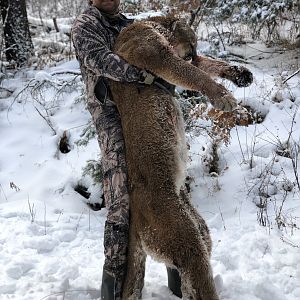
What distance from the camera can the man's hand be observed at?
273 centimetres

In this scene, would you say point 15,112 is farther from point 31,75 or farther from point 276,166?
point 276,166

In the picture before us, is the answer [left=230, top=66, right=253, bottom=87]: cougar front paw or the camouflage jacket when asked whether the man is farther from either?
[left=230, top=66, right=253, bottom=87]: cougar front paw

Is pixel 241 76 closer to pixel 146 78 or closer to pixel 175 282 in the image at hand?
pixel 146 78

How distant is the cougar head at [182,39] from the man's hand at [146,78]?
0.93ft

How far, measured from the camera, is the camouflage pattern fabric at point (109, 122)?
2.85 m

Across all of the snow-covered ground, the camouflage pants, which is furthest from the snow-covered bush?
the camouflage pants

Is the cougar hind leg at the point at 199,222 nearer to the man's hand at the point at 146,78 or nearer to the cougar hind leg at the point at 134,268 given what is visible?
the cougar hind leg at the point at 134,268

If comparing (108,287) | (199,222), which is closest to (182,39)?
(199,222)

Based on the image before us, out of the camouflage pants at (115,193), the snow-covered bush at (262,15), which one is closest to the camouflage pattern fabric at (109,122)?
the camouflage pants at (115,193)

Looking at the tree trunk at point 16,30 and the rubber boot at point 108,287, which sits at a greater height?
the tree trunk at point 16,30

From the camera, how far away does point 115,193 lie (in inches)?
116

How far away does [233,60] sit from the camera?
25.3 ft

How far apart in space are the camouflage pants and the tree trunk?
6.12 metres

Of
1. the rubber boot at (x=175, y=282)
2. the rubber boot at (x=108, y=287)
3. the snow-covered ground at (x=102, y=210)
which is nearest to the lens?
the rubber boot at (x=108, y=287)
